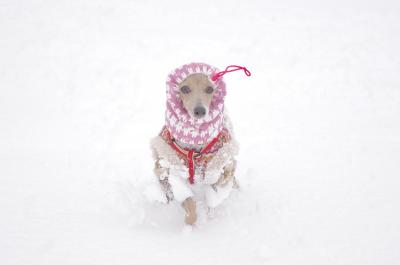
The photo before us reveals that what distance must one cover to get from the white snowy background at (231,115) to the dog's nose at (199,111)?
0.91 metres

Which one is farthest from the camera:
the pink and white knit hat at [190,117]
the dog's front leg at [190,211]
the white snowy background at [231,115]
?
the dog's front leg at [190,211]

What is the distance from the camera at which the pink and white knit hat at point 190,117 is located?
2.71 m

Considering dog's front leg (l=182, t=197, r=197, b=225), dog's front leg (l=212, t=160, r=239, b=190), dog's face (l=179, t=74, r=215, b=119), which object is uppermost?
dog's face (l=179, t=74, r=215, b=119)

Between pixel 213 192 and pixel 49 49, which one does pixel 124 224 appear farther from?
pixel 49 49

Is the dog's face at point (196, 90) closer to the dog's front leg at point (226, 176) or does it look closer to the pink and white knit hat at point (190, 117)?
the pink and white knit hat at point (190, 117)

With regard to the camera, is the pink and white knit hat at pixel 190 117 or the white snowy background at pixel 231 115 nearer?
the white snowy background at pixel 231 115

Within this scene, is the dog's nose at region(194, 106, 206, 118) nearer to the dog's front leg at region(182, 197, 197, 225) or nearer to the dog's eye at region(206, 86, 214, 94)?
the dog's eye at region(206, 86, 214, 94)

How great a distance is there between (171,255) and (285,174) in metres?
1.54

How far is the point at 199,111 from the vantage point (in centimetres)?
260

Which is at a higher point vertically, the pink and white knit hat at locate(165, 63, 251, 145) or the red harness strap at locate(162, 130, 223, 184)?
the pink and white knit hat at locate(165, 63, 251, 145)

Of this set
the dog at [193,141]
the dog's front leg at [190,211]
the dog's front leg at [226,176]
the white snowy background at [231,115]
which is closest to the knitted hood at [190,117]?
the dog at [193,141]

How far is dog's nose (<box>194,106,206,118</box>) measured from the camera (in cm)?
260

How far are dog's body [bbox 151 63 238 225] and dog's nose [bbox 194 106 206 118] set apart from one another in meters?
0.04

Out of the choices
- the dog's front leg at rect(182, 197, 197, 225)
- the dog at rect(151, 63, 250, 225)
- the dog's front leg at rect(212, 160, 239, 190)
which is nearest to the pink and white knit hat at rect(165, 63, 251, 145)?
the dog at rect(151, 63, 250, 225)
